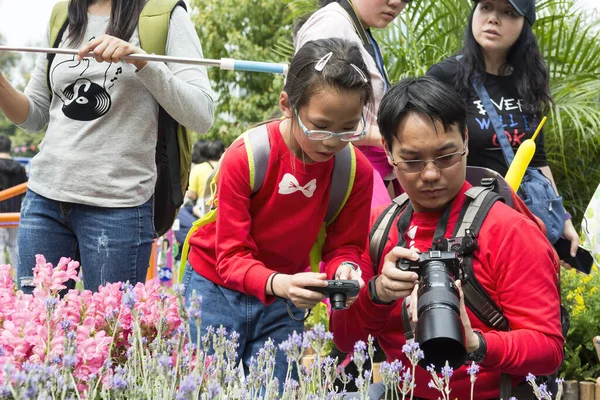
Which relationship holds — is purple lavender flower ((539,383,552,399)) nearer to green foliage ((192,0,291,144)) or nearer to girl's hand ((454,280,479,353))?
Result: girl's hand ((454,280,479,353))

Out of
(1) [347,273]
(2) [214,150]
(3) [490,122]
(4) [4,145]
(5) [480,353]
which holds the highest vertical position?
(4) [4,145]

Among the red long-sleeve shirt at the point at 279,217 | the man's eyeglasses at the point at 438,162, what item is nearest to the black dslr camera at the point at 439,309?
the man's eyeglasses at the point at 438,162

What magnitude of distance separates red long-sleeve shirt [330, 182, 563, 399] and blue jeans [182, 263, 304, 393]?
0.44 metres

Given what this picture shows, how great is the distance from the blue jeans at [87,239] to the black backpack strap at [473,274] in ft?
4.06

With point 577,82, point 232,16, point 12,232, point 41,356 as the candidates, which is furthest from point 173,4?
point 232,16

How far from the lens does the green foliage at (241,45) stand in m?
18.5

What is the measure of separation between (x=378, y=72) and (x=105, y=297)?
1.57 meters

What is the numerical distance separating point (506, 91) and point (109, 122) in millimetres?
1805

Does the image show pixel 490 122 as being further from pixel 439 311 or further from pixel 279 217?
pixel 439 311

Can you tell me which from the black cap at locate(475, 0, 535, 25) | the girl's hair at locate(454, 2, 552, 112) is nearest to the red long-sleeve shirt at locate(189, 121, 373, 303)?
the girl's hair at locate(454, 2, 552, 112)

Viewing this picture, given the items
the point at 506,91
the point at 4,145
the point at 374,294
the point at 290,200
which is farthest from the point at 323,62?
the point at 4,145

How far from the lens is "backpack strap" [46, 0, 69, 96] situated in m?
3.46

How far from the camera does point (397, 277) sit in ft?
8.11

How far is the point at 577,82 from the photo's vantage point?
26.5 feet
